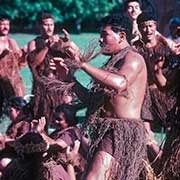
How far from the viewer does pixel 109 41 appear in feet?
16.8

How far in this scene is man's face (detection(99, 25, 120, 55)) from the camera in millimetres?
5105

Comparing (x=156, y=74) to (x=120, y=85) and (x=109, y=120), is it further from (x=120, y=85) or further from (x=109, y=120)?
(x=120, y=85)

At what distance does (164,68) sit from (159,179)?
3.23 ft

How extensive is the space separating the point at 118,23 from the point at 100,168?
980 mm

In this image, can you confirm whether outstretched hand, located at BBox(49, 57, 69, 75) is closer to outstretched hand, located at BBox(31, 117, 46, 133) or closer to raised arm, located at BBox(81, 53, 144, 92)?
raised arm, located at BBox(81, 53, 144, 92)

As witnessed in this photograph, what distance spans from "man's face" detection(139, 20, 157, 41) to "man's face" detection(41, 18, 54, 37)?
51.1 inches

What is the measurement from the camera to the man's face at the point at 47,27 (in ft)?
24.7

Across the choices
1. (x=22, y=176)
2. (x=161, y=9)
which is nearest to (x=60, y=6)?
(x=161, y=9)

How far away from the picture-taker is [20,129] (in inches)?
253

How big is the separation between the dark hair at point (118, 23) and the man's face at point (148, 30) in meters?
1.19

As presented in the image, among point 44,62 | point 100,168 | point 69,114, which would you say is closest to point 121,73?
point 100,168

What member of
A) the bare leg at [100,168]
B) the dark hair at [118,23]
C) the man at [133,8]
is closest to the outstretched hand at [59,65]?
the dark hair at [118,23]

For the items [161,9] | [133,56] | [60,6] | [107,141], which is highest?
[133,56]

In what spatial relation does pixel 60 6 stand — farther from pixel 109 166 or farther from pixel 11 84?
pixel 109 166
